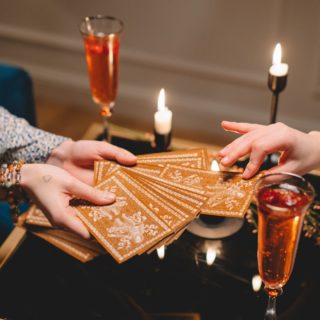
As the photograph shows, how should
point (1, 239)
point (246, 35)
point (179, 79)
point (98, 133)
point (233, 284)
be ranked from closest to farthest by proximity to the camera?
1. point (233, 284)
2. point (1, 239)
3. point (98, 133)
4. point (246, 35)
5. point (179, 79)

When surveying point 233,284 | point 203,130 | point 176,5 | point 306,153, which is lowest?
point 203,130

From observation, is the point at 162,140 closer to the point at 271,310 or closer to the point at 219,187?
the point at 219,187

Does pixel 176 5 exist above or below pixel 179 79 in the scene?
above

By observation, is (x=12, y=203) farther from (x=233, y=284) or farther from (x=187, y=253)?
(x=233, y=284)

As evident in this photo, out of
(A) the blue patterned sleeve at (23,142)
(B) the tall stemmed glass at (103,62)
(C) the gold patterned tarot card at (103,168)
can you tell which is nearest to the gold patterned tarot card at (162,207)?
(C) the gold patterned tarot card at (103,168)

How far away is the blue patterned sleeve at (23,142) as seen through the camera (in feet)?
6.19

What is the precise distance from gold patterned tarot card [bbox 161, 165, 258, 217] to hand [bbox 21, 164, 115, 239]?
9.7 inches

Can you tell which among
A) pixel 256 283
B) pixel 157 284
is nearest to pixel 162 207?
pixel 157 284

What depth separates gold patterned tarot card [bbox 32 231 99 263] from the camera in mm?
1583

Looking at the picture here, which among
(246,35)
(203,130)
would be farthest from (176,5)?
(203,130)

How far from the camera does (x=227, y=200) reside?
1.54 metres

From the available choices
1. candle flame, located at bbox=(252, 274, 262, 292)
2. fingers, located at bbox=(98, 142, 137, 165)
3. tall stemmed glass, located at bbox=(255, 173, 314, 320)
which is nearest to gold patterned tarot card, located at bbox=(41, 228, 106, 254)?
fingers, located at bbox=(98, 142, 137, 165)

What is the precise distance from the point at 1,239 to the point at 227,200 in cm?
88

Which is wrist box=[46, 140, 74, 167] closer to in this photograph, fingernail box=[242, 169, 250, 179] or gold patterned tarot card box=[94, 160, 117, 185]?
gold patterned tarot card box=[94, 160, 117, 185]
